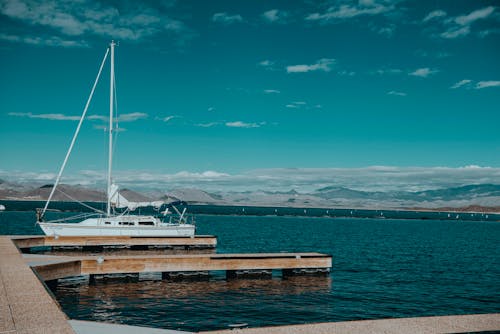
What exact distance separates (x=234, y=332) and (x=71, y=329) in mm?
4388

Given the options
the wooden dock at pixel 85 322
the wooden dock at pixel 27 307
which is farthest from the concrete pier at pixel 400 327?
the wooden dock at pixel 27 307

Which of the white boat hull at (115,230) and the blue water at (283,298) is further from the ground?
the white boat hull at (115,230)

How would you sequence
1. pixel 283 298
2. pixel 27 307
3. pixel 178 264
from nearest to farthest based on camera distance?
pixel 27 307 < pixel 283 298 < pixel 178 264

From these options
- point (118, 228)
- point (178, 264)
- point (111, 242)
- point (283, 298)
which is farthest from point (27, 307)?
point (118, 228)

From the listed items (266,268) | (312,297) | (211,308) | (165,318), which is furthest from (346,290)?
(165,318)

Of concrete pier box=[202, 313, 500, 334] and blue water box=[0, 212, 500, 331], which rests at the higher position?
concrete pier box=[202, 313, 500, 334]

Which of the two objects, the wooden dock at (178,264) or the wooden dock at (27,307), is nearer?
the wooden dock at (27,307)

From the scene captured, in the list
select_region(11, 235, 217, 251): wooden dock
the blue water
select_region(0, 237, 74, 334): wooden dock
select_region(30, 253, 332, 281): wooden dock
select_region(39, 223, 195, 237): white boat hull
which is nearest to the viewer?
select_region(0, 237, 74, 334): wooden dock

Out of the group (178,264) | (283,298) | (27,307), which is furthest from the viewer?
(178,264)

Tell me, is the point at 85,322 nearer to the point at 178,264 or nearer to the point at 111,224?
the point at 178,264

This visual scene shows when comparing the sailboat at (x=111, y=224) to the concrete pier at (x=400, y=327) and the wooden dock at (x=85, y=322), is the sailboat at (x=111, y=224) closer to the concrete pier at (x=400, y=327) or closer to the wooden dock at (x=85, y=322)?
the wooden dock at (x=85, y=322)

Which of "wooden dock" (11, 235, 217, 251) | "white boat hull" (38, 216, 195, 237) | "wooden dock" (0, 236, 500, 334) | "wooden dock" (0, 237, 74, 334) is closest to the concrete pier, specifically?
"wooden dock" (0, 236, 500, 334)

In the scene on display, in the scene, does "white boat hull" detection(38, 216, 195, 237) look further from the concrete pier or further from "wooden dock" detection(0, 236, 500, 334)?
the concrete pier

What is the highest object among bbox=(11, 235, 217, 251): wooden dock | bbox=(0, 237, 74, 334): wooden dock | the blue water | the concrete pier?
bbox=(0, 237, 74, 334): wooden dock
